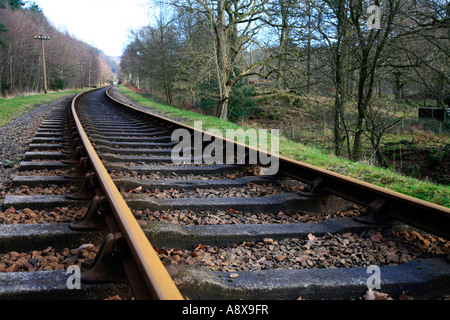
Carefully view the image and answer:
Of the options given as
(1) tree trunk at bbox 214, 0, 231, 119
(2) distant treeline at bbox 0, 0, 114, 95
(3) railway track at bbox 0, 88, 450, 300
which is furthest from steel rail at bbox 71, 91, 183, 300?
(2) distant treeline at bbox 0, 0, 114, 95

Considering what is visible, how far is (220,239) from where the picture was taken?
2.57m

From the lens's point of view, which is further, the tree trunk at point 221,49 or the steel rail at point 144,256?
the tree trunk at point 221,49

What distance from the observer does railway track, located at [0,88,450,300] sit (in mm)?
1831

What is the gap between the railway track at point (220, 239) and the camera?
183 cm

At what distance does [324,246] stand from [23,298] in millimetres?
1850

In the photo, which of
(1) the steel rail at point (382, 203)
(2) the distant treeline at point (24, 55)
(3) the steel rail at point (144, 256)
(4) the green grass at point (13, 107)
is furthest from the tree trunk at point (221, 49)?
(2) the distant treeline at point (24, 55)

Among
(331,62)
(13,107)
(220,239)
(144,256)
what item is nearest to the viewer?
(144,256)

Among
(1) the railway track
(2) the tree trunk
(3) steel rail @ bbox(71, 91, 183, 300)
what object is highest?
(2) the tree trunk

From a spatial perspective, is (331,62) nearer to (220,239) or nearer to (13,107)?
(220,239)

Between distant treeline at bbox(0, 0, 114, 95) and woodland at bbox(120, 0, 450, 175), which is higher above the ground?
distant treeline at bbox(0, 0, 114, 95)

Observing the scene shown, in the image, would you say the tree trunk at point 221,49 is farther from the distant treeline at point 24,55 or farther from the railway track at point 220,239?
the distant treeline at point 24,55

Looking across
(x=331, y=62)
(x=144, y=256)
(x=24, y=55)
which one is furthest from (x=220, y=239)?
(x=24, y=55)

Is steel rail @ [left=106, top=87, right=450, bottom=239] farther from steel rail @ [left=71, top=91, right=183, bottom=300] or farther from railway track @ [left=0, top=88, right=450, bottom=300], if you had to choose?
steel rail @ [left=71, top=91, right=183, bottom=300]
